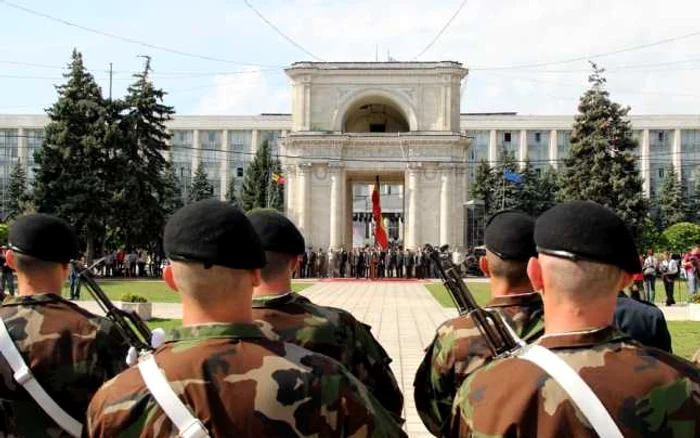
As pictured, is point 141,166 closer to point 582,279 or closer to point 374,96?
point 374,96

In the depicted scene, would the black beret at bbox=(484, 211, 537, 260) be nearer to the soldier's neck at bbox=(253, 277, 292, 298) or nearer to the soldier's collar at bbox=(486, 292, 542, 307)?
the soldier's collar at bbox=(486, 292, 542, 307)

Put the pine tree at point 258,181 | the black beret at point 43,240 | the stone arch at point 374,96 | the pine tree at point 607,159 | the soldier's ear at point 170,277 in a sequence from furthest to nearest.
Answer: the pine tree at point 258,181
the stone arch at point 374,96
the pine tree at point 607,159
the black beret at point 43,240
the soldier's ear at point 170,277

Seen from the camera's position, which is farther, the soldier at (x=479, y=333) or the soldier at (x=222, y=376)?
the soldier at (x=479, y=333)

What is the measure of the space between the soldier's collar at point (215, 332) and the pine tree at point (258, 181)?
7297 cm

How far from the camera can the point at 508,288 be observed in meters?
4.46

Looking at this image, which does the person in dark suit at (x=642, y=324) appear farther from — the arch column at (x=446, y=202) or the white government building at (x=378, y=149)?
the arch column at (x=446, y=202)

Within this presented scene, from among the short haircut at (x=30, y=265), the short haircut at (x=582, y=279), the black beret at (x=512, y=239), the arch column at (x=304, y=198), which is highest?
the arch column at (x=304, y=198)

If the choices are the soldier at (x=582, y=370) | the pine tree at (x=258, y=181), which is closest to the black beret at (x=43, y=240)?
the soldier at (x=582, y=370)

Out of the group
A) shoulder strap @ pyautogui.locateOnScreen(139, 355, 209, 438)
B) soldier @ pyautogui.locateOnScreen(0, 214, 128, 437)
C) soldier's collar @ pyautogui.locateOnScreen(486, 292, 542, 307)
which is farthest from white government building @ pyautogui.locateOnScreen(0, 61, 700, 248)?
shoulder strap @ pyautogui.locateOnScreen(139, 355, 209, 438)

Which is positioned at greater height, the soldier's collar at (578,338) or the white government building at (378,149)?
the white government building at (378,149)

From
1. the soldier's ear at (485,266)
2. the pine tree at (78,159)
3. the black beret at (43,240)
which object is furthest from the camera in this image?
the pine tree at (78,159)

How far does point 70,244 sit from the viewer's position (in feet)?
14.3

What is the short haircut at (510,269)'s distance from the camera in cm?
443

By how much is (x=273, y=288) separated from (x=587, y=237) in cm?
206
